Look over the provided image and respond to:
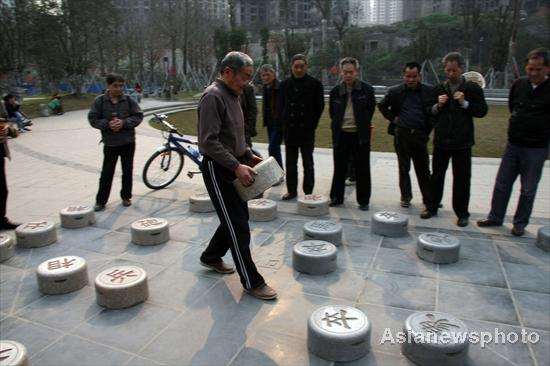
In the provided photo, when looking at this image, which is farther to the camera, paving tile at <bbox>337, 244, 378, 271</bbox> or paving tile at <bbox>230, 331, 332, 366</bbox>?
paving tile at <bbox>337, 244, 378, 271</bbox>

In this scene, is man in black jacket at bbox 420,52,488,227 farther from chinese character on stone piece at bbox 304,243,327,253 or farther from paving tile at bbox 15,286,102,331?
paving tile at bbox 15,286,102,331

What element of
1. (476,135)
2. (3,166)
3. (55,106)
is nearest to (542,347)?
(3,166)

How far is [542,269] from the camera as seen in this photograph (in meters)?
4.17

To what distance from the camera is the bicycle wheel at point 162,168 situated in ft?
23.8

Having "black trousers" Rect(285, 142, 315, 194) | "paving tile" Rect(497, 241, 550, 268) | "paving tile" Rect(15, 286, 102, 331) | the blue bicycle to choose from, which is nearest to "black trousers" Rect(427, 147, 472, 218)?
"paving tile" Rect(497, 241, 550, 268)

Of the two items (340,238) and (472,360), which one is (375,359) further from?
(340,238)

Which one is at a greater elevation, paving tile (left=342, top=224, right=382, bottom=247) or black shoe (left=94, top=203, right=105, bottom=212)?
black shoe (left=94, top=203, right=105, bottom=212)

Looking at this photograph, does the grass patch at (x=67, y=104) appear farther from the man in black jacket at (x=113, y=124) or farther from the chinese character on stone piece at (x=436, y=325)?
the chinese character on stone piece at (x=436, y=325)

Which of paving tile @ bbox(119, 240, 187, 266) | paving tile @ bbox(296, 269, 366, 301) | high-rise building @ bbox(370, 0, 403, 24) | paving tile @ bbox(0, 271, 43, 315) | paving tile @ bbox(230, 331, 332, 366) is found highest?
high-rise building @ bbox(370, 0, 403, 24)

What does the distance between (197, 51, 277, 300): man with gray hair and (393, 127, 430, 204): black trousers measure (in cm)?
282

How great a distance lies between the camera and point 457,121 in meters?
5.11

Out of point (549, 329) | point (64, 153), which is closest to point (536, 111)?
point (549, 329)

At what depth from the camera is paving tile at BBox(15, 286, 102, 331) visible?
334 cm

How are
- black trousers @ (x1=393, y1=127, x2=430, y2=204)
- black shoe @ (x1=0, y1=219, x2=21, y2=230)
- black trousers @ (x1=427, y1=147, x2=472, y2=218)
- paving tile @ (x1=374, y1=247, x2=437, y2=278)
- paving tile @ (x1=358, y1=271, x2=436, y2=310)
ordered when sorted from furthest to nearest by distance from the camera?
1. black trousers @ (x1=393, y1=127, x2=430, y2=204)
2. black shoe @ (x1=0, y1=219, x2=21, y2=230)
3. black trousers @ (x1=427, y1=147, x2=472, y2=218)
4. paving tile @ (x1=374, y1=247, x2=437, y2=278)
5. paving tile @ (x1=358, y1=271, x2=436, y2=310)
